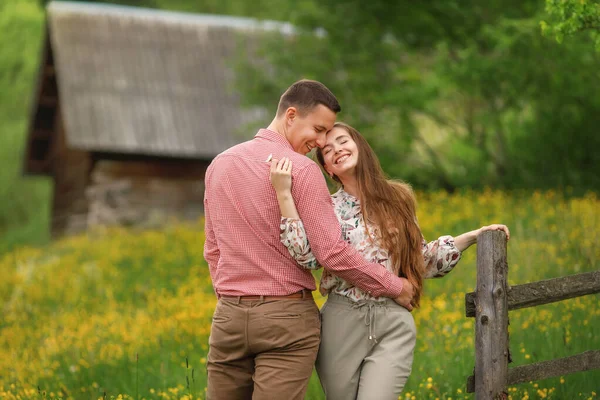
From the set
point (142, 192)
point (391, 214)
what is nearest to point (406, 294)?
point (391, 214)

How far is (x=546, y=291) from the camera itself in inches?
159

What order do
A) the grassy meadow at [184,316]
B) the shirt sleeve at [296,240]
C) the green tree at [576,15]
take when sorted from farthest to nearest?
1. the grassy meadow at [184,316]
2. the green tree at [576,15]
3. the shirt sleeve at [296,240]

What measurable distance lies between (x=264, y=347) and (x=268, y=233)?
18.6 inches

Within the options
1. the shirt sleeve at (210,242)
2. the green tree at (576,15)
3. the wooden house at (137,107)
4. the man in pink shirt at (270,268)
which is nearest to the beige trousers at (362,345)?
the man in pink shirt at (270,268)

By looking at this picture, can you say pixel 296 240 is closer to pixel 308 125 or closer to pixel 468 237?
pixel 308 125

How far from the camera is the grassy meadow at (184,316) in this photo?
529 centimetres

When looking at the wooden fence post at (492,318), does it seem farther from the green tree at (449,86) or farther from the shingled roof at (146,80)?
the shingled roof at (146,80)

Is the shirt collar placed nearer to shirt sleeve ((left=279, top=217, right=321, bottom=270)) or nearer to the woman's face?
the woman's face

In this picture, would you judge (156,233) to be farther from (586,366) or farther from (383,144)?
(586,366)

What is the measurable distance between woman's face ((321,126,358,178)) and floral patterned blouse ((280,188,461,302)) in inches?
6.3

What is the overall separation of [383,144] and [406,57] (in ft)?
5.86

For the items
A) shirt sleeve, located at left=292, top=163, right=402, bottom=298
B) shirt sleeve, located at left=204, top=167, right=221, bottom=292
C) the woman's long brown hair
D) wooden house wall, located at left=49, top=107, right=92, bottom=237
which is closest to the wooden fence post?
the woman's long brown hair

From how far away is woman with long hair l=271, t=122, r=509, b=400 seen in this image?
3523 millimetres

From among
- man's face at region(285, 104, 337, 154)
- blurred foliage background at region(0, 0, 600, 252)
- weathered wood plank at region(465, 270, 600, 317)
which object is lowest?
weathered wood plank at region(465, 270, 600, 317)
